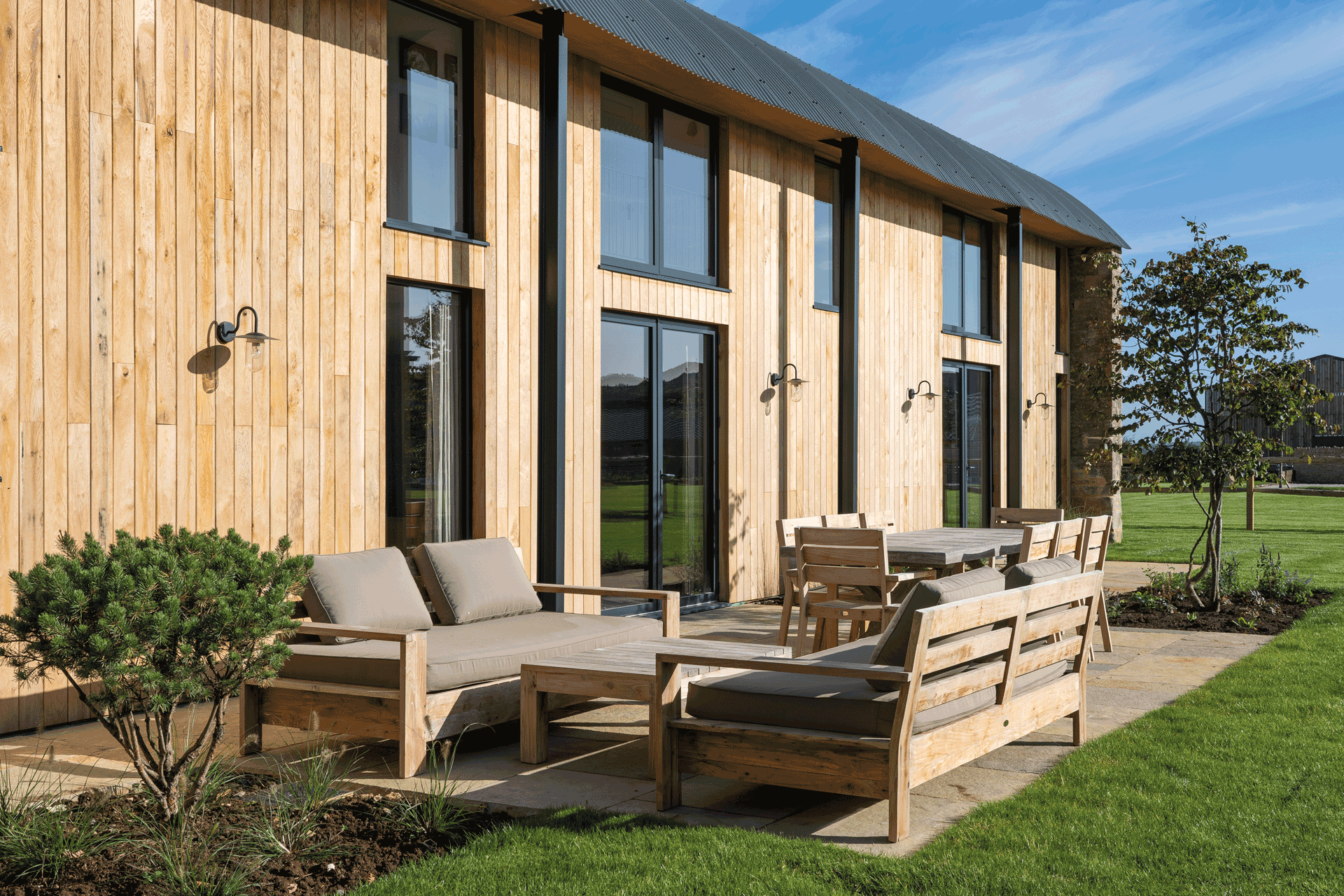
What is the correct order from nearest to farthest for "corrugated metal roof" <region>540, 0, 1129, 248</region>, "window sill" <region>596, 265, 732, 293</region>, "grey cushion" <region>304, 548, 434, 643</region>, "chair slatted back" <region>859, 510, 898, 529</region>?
"grey cushion" <region>304, 548, 434, 643</region> < "corrugated metal roof" <region>540, 0, 1129, 248</region> < "chair slatted back" <region>859, 510, 898, 529</region> < "window sill" <region>596, 265, 732, 293</region>

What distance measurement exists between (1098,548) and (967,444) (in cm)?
669

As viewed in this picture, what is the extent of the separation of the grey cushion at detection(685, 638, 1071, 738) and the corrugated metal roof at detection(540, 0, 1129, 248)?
4.83m

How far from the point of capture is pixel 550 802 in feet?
13.8

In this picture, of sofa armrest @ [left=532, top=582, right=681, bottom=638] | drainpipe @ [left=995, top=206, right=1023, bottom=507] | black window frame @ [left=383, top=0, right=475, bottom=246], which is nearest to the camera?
sofa armrest @ [left=532, top=582, right=681, bottom=638]

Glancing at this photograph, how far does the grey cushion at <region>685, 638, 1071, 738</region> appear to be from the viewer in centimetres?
388

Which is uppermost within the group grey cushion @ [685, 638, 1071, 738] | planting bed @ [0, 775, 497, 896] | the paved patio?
grey cushion @ [685, 638, 1071, 738]

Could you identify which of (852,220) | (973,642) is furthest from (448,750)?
(852,220)

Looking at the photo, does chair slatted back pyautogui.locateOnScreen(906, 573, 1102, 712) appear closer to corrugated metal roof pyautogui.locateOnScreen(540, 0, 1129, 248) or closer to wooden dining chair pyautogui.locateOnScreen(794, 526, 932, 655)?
wooden dining chair pyautogui.locateOnScreen(794, 526, 932, 655)

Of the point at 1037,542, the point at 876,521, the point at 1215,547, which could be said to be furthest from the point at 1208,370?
the point at 1037,542

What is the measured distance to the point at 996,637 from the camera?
171 inches

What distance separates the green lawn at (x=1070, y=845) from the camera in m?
3.32

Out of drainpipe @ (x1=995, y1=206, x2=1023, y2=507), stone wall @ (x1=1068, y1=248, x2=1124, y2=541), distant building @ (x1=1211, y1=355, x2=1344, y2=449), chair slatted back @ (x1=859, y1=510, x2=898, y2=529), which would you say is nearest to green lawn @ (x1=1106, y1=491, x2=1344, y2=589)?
stone wall @ (x1=1068, y1=248, x2=1124, y2=541)

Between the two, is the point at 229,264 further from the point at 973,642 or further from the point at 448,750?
the point at 973,642

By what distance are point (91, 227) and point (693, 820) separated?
13.2 feet
